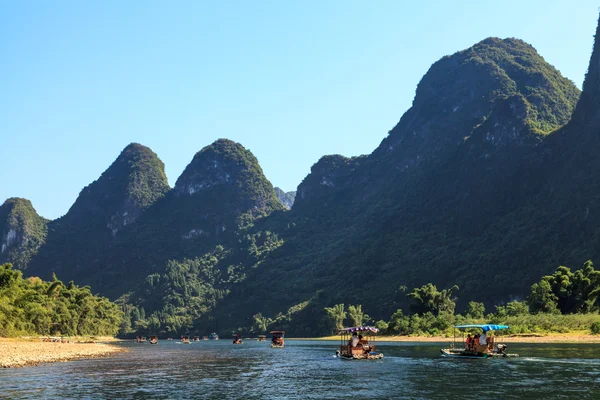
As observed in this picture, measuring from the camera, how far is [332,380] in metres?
51.2

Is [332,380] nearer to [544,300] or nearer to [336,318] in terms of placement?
[544,300]

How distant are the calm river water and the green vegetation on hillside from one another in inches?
1940

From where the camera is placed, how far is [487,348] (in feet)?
223

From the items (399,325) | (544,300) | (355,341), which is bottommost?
(355,341)

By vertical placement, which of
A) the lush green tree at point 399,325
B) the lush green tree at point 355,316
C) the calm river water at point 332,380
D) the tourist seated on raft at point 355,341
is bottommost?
the calm river water at point 332,380

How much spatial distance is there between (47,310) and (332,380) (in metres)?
101

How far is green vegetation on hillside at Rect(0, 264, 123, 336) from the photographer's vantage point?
354 ft

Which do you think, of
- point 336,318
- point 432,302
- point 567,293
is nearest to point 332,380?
point 567,293

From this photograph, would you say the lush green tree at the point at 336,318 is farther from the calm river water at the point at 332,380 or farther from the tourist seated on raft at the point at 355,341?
the calm river water at the point at 332,380

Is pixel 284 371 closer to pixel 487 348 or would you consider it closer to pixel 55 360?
pixel 487 348

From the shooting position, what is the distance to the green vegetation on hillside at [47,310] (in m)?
108

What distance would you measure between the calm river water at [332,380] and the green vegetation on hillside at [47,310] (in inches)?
1940

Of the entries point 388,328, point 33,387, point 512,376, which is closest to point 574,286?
point 388,328

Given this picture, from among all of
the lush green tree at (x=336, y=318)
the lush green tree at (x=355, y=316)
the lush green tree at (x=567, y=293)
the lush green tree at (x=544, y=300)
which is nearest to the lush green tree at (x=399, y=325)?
the lush green tree at (x=355, y=316)
